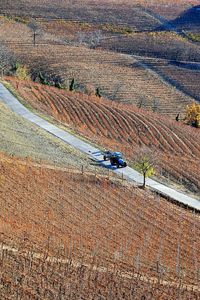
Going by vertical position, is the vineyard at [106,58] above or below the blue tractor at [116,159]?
below

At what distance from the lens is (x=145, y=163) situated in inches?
1389

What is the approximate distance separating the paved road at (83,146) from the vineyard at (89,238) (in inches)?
61.6

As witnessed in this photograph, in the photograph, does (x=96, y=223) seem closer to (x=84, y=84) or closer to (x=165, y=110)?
(x=165, y=110)

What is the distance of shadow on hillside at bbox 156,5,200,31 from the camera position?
412 ft

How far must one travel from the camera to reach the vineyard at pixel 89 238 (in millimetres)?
20859

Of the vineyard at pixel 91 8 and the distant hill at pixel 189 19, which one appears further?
the vineyard at pixel 91 8

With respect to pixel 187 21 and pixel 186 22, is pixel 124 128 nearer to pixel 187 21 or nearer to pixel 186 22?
pixel 186 22

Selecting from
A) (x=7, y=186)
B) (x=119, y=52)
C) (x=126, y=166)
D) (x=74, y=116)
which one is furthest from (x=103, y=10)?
(x=7, y=186)

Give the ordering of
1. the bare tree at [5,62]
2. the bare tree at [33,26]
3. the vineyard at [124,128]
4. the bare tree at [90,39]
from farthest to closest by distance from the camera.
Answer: the bare tree at [33,26]
the bare tree at [90,39]
the bare tree at [5,62]
the vineyard at [124,128]

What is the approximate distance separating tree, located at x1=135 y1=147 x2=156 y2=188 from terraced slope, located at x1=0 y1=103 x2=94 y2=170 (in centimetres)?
334

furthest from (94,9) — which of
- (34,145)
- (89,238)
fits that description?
(89,238)

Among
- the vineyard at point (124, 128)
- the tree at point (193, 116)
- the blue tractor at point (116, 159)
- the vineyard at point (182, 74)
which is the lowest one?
the vineyard at point (182, 74)

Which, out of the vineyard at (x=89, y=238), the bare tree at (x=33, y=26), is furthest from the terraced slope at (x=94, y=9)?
the vineyard at (x=89, y=238)

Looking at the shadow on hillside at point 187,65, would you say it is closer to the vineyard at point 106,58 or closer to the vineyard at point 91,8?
the vineyard at point 106,58
